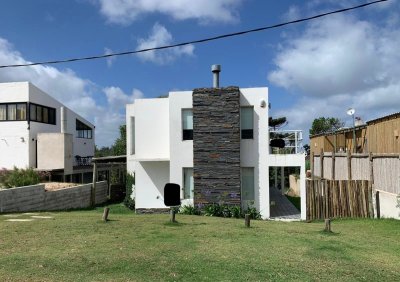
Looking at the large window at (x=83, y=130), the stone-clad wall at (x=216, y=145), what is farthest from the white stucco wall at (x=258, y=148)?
the large window at (x=83, y=130)

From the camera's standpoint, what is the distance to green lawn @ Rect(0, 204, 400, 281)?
6516 mm

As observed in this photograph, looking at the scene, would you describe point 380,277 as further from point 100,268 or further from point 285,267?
point 100,268

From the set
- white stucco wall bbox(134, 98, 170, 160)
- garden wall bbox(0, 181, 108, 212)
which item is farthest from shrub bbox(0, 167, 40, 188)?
white stucco wall bbox(134, 98, 170, 160)

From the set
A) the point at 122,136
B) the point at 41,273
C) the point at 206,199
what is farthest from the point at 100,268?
the point at 122,136

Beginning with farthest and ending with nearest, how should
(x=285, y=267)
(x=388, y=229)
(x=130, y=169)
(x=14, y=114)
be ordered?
(x=14, y=114) < (x=130, y=169) < (x=388, y=229) < (x=285, y=267)

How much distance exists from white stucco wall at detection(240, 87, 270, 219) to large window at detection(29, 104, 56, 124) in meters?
18.0

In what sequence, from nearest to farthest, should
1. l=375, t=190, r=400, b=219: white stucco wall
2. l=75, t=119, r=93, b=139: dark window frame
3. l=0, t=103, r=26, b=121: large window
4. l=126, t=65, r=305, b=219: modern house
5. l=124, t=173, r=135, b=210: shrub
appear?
l=375, t=190, r=400, b=219: white stucco wall → l=126, t=65, r=305, b=219: modern house → l=124, t=173, r=135, b=210: shrub → l=0, t=103, r=26, b=121: large window → l=75, t=119, r=93, b=139: dark window frame

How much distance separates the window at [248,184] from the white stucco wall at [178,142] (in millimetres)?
2458

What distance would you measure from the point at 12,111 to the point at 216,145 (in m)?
18.2

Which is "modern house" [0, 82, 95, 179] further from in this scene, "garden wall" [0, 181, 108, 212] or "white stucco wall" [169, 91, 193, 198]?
"white stucco wall" [169, 91, 193, 198]

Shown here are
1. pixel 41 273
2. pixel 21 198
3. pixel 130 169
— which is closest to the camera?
pixel 41 273

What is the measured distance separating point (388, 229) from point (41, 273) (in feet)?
32.1

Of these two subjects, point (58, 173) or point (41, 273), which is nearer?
point (41, 273)

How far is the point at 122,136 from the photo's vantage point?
1983 inches
